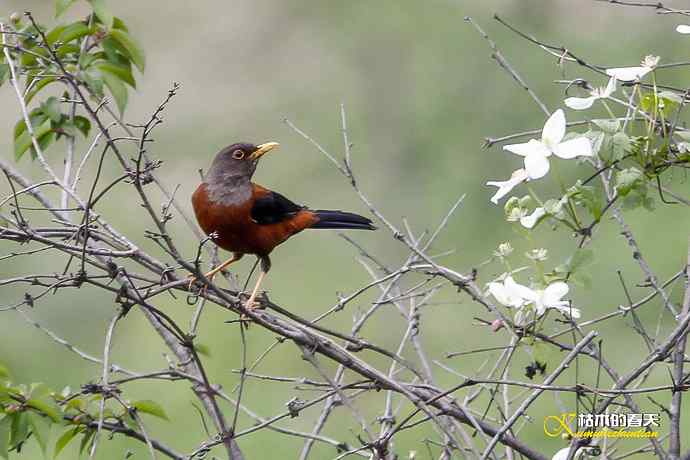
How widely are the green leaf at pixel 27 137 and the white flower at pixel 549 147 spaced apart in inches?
72.4

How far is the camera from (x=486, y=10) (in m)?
13.2

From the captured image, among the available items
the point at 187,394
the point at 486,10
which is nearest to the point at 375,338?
the point at 187,394

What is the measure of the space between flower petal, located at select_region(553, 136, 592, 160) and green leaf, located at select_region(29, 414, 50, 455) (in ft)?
5.15

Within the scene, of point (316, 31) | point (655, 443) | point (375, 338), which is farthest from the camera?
point (316, 31)

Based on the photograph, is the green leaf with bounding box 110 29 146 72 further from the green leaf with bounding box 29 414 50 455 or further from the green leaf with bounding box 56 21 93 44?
the green leaf with bounding box 29 414 50 455

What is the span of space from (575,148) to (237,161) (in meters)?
2.82

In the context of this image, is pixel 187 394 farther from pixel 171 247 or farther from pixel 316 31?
pixel 316 31

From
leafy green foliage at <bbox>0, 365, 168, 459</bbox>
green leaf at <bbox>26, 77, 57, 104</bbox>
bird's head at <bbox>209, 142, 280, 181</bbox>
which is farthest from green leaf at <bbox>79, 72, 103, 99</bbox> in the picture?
bird's head at <bbox>209, 142, 280, 181</bbox>

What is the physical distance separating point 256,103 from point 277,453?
805 cm

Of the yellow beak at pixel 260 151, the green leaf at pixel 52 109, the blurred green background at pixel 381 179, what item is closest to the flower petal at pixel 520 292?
the green leaf at pixel 52 109

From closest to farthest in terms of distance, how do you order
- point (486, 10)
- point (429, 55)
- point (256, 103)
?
point (429, 55), point (486, 10), point (256, 103)

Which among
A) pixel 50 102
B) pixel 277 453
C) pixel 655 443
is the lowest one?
pixel 655 443

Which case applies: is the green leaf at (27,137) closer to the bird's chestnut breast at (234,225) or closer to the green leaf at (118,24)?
the green leaf at (118,24)

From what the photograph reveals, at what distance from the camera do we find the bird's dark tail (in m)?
5.43
